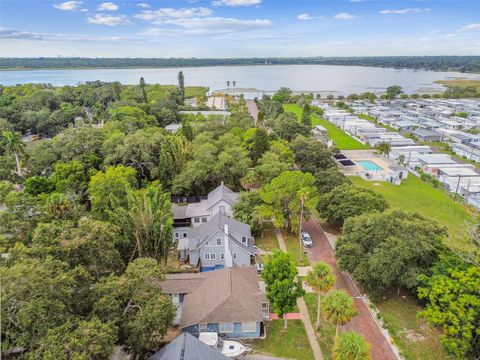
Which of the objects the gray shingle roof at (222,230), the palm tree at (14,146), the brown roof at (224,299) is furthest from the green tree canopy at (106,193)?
the palm tree at (14,146)

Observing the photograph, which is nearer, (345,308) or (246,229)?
(345,308)

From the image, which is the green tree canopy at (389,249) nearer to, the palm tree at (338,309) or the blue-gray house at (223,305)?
the palm tree at (338,309)

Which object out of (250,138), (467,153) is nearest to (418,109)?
(467,153)

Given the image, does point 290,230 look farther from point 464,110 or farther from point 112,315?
point 464,110

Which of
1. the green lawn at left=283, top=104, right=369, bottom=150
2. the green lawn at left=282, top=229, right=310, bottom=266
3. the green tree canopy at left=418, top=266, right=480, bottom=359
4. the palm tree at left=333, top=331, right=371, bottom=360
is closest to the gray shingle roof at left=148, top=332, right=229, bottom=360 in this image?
the palm tree at left=333, top=331, right=371, bottom=360

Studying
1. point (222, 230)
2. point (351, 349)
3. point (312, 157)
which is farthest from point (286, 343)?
point (312, 157)

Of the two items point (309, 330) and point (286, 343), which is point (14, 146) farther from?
point (309, 330)

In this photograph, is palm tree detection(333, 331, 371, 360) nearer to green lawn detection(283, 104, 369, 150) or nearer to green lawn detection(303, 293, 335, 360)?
green lawn detection(303, 293, 335, 360)
